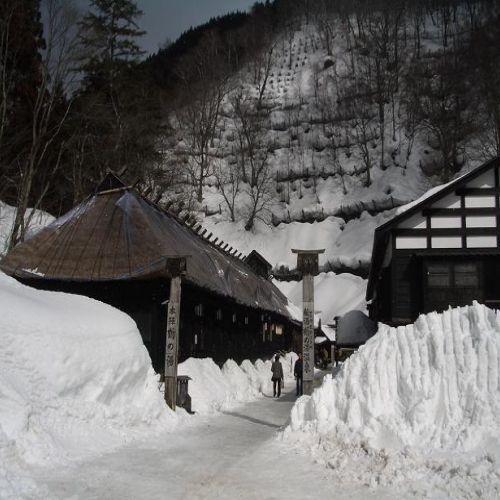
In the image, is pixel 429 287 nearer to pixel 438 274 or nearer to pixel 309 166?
pixel 438 274

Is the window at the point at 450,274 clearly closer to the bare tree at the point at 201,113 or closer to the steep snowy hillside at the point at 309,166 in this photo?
the steep snowy hillside at the point at 309,166

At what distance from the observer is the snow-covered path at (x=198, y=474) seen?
694 cm

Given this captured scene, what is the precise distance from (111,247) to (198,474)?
9542 mm

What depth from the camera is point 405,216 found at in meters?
19.6

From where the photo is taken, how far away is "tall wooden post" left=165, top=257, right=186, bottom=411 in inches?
508

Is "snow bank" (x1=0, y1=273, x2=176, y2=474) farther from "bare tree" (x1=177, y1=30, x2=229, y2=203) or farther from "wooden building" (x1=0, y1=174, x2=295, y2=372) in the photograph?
"bare tree" (x1=177, y1=30, x2=229, y2=203)

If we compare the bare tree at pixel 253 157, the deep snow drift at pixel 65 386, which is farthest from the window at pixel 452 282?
Answer: the bare tree at pixel 253 157

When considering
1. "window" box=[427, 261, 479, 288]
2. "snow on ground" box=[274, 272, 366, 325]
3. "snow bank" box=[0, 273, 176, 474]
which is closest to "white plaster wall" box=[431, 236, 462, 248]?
"window" box=[427, 261, 479, 288]

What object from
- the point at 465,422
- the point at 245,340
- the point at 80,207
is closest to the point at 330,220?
the point at 245,340

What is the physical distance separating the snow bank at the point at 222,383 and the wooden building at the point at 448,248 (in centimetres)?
582

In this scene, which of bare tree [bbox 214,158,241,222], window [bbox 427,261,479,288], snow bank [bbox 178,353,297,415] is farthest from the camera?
Answer: bare tree [bbox 214,158,241,222]

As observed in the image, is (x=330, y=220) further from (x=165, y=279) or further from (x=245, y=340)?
(x=165, y=279)

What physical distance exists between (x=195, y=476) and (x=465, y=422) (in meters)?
3.93

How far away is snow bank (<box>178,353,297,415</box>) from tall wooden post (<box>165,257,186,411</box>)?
1.78 meters
